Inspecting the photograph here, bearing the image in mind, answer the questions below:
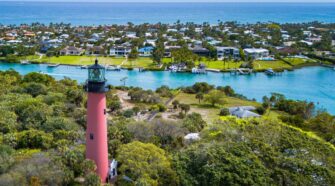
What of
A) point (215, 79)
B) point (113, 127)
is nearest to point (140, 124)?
point (113, 127)

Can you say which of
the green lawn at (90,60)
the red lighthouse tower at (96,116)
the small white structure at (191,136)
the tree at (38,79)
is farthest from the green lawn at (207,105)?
the green lawn at (90,60)

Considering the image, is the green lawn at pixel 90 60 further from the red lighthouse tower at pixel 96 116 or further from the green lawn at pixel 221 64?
the red lighthouse tower at pixel 96 116

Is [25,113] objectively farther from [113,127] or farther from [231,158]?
[231,158]

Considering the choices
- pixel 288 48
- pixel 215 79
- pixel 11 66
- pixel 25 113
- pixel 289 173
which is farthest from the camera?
pixel 288 48

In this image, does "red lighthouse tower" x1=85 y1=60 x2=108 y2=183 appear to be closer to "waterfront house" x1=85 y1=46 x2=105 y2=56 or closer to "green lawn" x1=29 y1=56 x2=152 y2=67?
"green lawn" x1=29 y1=56 x2=152 y2=67

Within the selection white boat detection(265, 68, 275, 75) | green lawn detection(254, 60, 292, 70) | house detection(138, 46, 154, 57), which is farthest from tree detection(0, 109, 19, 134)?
house detection(138, 46, 154, 57)

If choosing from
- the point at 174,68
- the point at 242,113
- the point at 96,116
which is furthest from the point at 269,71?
the point at 96,116

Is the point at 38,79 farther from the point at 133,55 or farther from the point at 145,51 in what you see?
the point at 145,51
